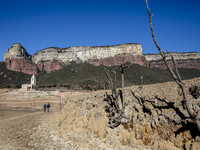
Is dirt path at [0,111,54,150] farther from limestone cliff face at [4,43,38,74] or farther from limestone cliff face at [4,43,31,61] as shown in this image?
limestone cliff face at [4,43,31,61]

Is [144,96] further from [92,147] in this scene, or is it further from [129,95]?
[92,147]

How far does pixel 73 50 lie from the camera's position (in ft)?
349

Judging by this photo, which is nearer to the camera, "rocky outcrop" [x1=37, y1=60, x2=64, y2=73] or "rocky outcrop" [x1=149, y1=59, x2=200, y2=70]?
"rocky outcrop" [x1=37, y1=60, x2=64, y2=73]

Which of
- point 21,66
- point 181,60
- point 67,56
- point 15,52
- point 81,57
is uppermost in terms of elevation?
point 15,52

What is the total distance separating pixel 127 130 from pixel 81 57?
322ft

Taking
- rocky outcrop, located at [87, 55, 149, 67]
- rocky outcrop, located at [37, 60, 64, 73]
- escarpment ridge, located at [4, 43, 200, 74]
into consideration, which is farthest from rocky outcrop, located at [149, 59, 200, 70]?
rocky outcrop, located at [37, 60, 64, 73]

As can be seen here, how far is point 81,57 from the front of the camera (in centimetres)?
10325

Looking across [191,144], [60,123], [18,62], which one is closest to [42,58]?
[18,62]

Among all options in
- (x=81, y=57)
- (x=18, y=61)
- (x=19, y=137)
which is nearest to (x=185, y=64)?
(x=81, y=57)

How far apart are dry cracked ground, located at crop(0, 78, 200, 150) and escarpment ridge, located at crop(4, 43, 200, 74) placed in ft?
273

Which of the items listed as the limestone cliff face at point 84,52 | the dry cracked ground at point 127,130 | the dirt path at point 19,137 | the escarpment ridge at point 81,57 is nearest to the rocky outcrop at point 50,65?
the escarpment ridge at point 81,57

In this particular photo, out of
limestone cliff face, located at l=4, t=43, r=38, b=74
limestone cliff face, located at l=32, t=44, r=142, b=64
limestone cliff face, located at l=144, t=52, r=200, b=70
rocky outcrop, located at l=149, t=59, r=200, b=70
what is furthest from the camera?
limestone cliff face, located at l=144, t=52, r=200, b=70

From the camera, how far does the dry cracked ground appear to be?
19.4ft

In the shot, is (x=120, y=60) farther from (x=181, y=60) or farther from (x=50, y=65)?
(x=181, y=60)
